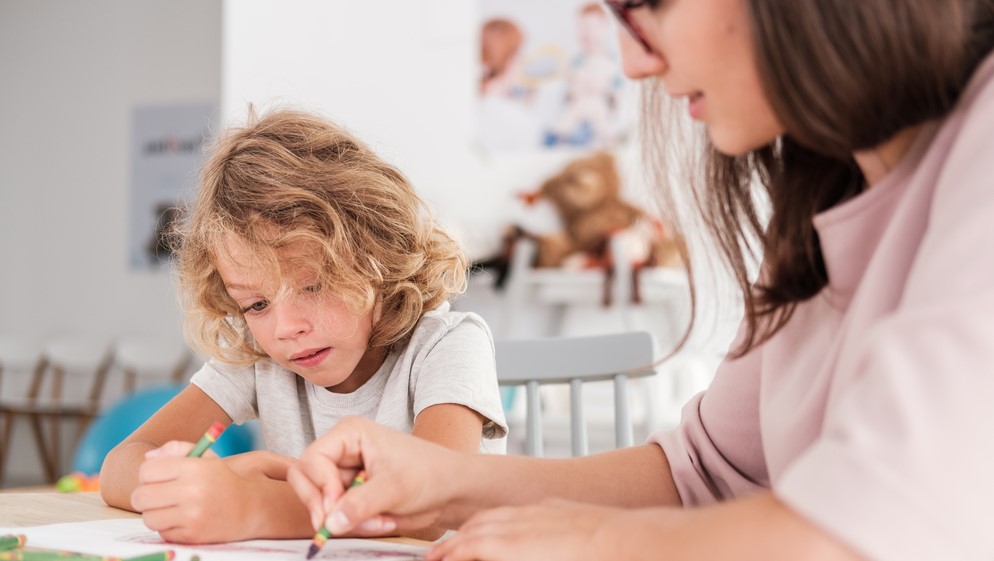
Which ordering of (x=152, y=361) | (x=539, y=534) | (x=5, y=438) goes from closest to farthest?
(x=539, y=534), (x=152, y=361), (x=5, y=438)

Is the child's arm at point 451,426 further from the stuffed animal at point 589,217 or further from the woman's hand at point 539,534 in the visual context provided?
the stuffed animal at point 589,217

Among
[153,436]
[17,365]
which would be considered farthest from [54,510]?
[17,365]

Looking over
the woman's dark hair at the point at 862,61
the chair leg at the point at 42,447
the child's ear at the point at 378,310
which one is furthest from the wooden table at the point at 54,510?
the chair leg at the point at 42,447

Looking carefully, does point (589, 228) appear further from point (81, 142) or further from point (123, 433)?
point (81, 142)

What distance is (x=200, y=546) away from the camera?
0.74 metres

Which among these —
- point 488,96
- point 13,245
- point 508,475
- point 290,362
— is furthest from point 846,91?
point 13,245

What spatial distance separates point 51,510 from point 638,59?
681 mm

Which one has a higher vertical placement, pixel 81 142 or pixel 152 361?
pixel 81 142

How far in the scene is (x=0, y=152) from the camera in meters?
5.61

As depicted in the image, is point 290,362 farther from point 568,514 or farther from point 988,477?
point 988,477

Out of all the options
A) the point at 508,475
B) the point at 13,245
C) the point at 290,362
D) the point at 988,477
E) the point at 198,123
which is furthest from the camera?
the point at 13,245

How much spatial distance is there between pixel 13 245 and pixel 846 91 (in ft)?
19.1

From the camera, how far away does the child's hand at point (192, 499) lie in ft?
2.48

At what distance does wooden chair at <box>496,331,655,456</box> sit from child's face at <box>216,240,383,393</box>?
254 millimetres
